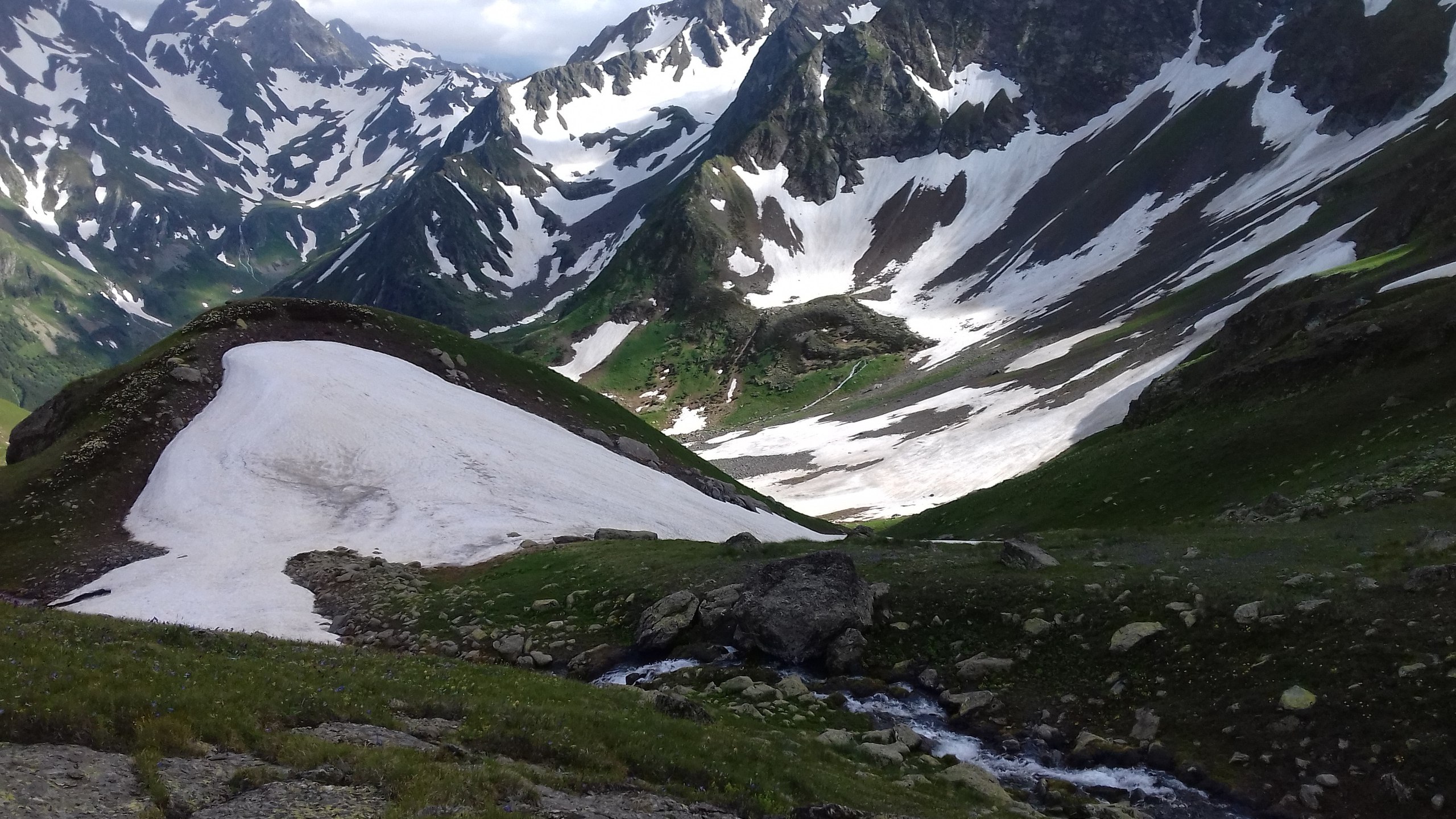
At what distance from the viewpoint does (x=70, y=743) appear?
10883 millimetres

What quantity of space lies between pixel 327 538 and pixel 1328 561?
38.2 meters

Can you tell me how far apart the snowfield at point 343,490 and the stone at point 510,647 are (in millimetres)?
6464

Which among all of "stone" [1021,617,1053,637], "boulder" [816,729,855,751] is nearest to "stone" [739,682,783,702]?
"boulder" [816,729,855,751]

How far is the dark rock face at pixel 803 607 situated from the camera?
2472cm

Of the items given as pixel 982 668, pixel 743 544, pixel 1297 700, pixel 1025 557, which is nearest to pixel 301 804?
pixel 982 668

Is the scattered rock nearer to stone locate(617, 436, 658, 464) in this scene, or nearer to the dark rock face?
the dark rock face

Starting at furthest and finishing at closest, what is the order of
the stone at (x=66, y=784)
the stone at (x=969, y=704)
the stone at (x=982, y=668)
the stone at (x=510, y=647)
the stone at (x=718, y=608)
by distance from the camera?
the stone at (x=718, y=608) → the stone at (x=510, y=647) → the stone at (x=982, y=668) → the stone at (x=969, y=704) → the stone at (x=66, y=784)

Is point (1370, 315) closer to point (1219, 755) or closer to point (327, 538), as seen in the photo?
point (1219, 755)

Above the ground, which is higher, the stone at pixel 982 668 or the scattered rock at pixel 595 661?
the stone at pixel 982 668

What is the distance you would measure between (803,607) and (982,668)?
5.59 m

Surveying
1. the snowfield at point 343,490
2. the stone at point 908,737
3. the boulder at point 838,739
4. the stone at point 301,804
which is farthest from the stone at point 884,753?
the snowfield at point 343,490

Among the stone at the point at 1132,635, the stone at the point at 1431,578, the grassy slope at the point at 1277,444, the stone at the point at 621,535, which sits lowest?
the stone at the point at 1132,635

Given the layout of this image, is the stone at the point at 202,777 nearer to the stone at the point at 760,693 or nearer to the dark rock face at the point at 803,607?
the stone at the point at 760,693

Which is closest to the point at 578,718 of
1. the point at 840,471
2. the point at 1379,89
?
the point at 840,471
